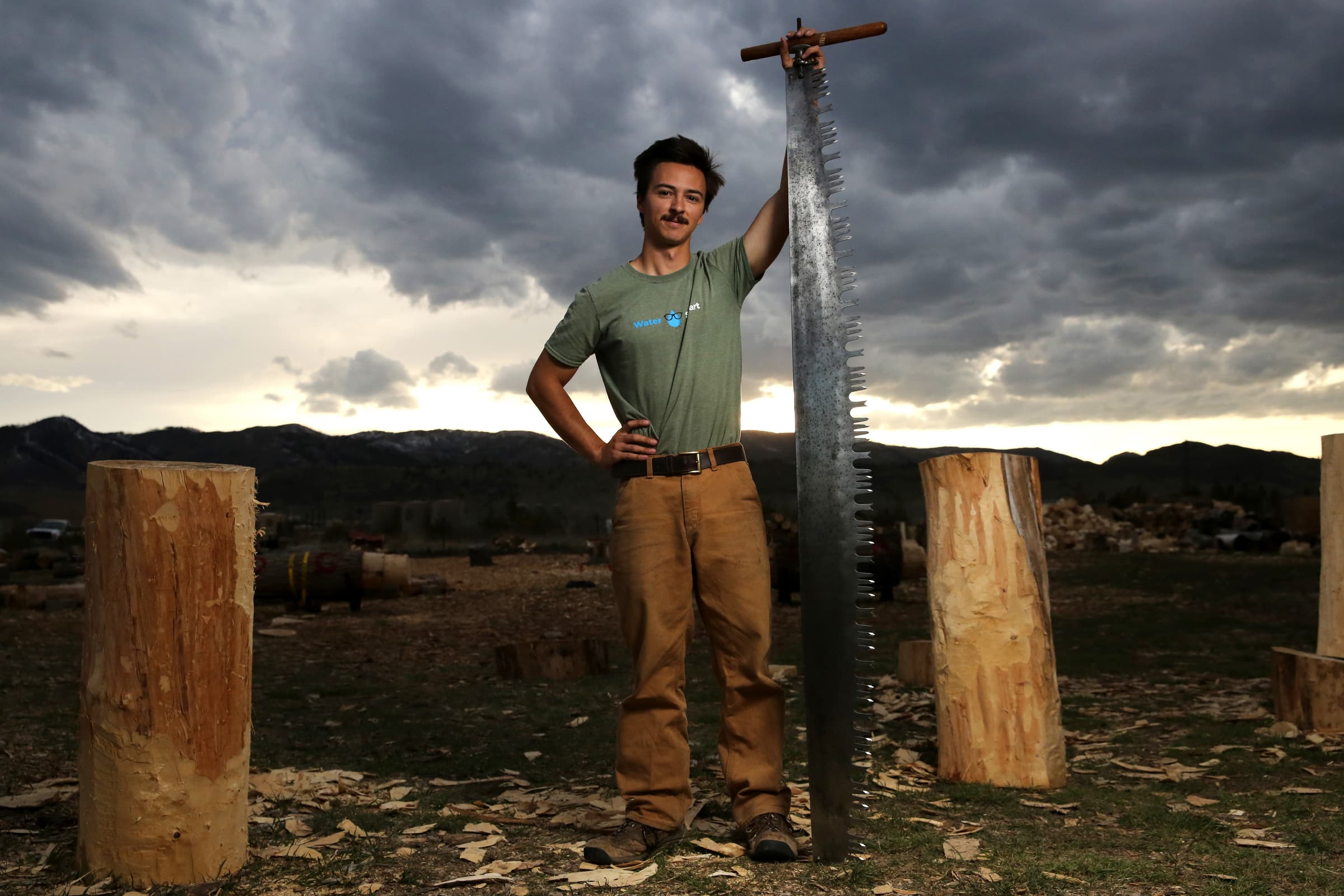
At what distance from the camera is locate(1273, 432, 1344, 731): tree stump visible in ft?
16.7

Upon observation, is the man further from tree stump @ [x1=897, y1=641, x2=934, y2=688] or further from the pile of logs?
the pile of logs

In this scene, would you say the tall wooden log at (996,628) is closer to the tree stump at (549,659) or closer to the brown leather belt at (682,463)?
the brown leather belt at (682,463)

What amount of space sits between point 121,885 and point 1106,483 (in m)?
50.6

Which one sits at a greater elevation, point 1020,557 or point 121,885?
point 1020,557

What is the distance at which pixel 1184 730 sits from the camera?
211 inches

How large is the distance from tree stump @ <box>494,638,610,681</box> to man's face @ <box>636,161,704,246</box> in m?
4.45

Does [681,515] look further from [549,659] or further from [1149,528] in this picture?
[1149,528]

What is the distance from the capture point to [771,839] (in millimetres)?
3049

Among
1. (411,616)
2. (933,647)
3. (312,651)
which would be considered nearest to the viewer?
(933,647)

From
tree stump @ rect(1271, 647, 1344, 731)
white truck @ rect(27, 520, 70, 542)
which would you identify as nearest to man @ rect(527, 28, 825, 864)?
tree stump @ rect(1271, 647, 1344, 731)

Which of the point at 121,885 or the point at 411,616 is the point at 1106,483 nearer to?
the point at 411,616

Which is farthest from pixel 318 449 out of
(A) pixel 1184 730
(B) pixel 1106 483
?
(A) pixel 1184 730

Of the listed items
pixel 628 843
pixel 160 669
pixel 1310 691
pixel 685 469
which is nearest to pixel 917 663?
pixel 1310 691

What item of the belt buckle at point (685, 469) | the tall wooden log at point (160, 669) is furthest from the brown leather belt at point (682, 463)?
the tall wooden log at point (160, 669)
